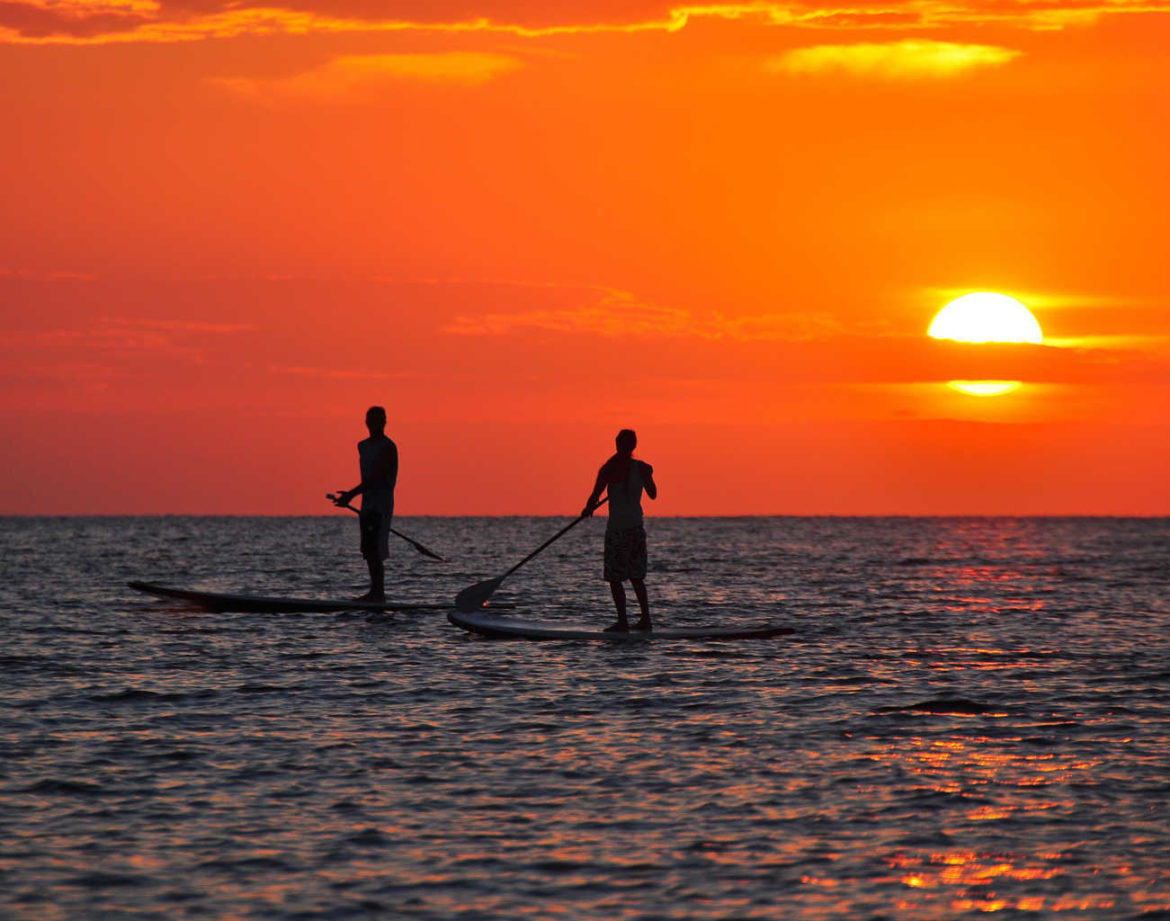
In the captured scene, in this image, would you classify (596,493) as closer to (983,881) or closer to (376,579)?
(376,579)

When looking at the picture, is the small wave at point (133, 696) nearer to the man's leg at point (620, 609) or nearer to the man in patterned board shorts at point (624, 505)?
the man in patterned board shorts at point (624, 505)

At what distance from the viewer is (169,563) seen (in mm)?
53969

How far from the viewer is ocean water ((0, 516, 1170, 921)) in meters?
8.25

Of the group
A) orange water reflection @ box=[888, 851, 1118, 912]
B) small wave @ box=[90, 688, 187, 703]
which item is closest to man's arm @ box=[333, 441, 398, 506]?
small wave @ box=[90, 688, 187, 703]

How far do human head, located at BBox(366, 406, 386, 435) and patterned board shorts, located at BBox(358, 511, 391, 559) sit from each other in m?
1.13

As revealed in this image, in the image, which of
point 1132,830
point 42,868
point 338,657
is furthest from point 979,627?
point 42,868

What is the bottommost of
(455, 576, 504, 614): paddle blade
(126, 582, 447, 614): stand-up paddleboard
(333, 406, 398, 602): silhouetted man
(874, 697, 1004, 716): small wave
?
(874, 697, 1004, 716): small wave

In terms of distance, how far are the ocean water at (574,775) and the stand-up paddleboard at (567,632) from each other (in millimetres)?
167

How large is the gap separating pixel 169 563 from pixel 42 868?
46.7 m

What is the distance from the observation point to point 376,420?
2138 centimetres

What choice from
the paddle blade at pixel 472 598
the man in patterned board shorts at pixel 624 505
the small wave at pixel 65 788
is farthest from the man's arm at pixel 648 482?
the small wave at pixel 65 788

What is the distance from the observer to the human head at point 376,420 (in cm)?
2138

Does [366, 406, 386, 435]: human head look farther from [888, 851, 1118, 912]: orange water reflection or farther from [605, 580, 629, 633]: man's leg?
[888, 851, 1118, 912]: orange water reflection

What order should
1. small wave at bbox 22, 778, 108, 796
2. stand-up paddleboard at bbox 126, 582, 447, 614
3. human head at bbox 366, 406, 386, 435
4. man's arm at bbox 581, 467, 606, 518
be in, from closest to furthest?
small wave at bbox 22, 778, 108, 796
man's arm at bbox 581, 467, 606, 518
human head at bbox 366, 406, 386, 435
stand-up paddleboard at bbox 126, 582, 447, 614
